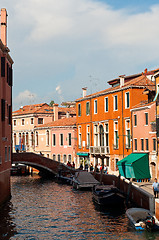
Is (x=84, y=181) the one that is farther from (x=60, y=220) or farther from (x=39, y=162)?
(x=60, y=220)

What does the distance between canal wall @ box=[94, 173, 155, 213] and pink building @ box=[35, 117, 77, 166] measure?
13.4 m

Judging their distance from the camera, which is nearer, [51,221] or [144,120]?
[51,221]

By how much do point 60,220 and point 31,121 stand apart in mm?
40633

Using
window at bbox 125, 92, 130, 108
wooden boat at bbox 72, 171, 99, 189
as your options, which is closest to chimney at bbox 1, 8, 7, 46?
wooden boat at bbox 72, 171, 99, 189

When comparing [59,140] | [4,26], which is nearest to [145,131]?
[4,26]

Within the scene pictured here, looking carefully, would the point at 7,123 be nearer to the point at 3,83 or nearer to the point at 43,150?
the point at 3,83

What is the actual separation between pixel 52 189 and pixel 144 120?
34.7 ft

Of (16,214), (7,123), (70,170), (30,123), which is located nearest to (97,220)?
(16,214)

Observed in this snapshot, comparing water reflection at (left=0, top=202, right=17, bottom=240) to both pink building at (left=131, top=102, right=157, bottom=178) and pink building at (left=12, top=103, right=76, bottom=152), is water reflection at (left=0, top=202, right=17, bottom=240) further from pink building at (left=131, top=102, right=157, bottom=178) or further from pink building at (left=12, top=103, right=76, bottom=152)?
Answer: pink building at (left=12, top=103, right=76, bottom=152)

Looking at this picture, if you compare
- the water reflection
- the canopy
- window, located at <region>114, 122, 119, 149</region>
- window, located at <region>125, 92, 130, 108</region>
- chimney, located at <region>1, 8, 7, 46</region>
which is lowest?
the water reflection

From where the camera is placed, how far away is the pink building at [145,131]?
37375 mm

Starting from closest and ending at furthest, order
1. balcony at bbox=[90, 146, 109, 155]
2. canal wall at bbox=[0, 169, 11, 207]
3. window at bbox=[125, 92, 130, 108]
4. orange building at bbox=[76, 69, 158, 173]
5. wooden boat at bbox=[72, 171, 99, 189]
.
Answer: canal wall at bbox=[0, 169, 11, 207] → wooden boat at bbox=[72, 171, 99, 189] → orange building at bbox=[76, 69, 158, 173] → window at bbox=[125, 92, 130, 108] → balcony at bbox=[90, 146, 109, 155]

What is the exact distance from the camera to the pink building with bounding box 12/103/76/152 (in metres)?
64.9

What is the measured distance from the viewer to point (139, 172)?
37312mm
